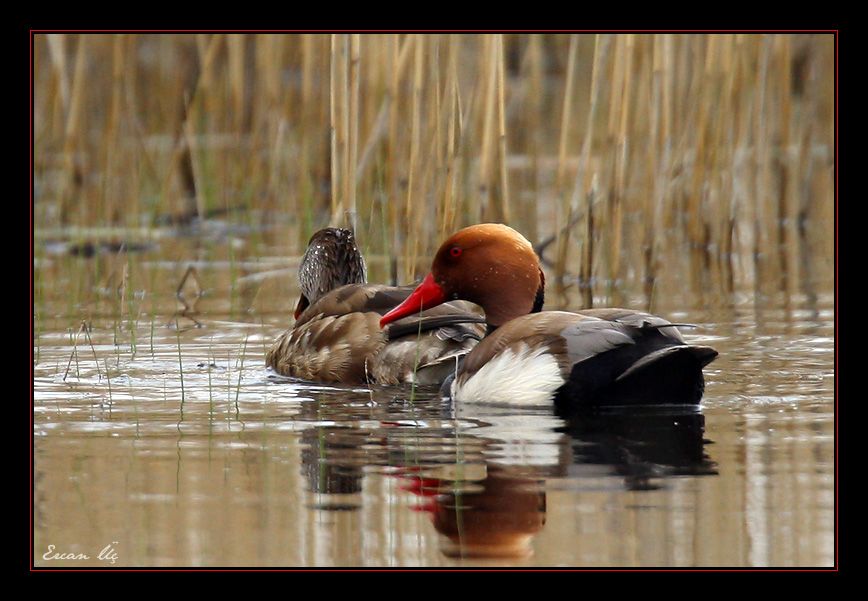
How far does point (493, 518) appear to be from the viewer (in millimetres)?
5109

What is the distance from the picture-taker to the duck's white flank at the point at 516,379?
6.88m

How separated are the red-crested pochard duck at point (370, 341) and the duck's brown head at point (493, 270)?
0.19 meters

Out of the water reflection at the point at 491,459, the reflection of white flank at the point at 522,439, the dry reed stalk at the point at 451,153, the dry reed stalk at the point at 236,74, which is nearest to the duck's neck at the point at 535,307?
the water reflection at the point at 491,459

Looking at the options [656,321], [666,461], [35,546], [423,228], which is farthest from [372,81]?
[35,546]

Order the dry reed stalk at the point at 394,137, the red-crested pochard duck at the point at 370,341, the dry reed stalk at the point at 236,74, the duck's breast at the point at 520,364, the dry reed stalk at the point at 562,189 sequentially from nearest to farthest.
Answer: the duck's breast at the point at 520,364
the red-crested pochard duck at the point at 370,341
the dry reed stalk at the point at 394,137
the dry reed stalk at the point at 562,189
the dry reed stalk at the point at 236,74

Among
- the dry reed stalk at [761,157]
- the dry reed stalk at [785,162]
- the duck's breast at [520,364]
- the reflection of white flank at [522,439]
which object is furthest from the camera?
the dry reed stalk at [785,162]

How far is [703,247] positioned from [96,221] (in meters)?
4.96

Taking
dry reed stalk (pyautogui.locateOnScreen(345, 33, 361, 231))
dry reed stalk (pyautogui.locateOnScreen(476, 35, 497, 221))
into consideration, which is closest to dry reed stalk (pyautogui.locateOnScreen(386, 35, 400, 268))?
dry reed stalk (pyautogui.locateOnScreen(345, 33, 361, 231))

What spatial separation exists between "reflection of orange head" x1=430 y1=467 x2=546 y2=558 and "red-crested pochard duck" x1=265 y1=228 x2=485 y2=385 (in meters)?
2.15

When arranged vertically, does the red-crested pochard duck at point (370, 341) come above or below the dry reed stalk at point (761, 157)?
below

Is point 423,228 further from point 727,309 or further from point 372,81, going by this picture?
point 727,309
